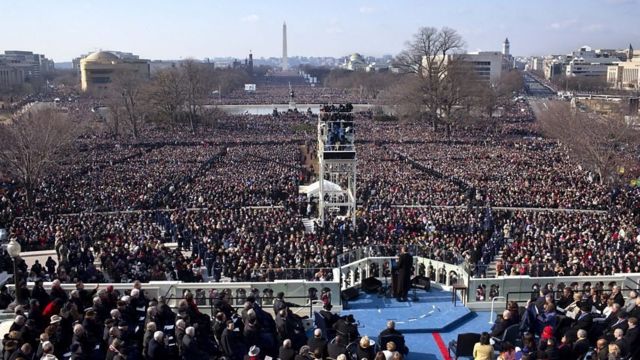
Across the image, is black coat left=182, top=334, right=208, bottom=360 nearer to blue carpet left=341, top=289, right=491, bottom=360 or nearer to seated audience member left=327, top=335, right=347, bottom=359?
seated audience member left=327, top=335, right=347, bottom=359

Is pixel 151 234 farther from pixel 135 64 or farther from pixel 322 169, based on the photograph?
pixel 135 64

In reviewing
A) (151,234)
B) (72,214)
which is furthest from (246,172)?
(151,234)

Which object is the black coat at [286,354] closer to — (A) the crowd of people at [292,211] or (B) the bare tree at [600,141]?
(A) the crowd of people at [292,211]

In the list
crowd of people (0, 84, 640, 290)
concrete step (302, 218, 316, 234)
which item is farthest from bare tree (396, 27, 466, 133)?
concrete step (302, 218, 316, 234)

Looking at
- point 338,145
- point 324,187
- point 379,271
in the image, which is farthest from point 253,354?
point 324,187

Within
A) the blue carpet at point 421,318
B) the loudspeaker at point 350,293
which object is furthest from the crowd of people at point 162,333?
the loudspeaker at point 350,293

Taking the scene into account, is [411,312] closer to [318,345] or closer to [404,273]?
[404,273]
